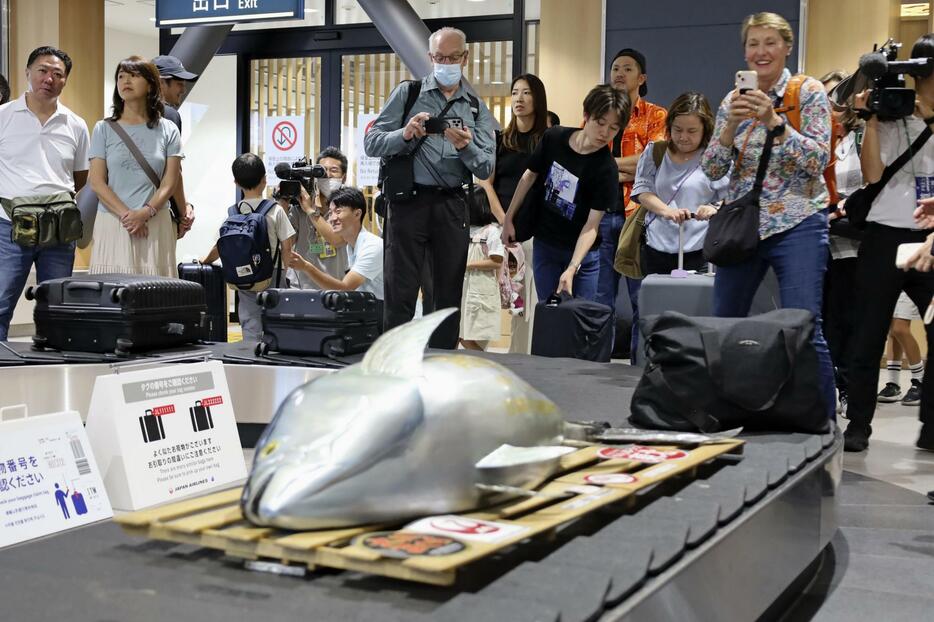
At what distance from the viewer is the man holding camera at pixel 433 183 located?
4582 mm

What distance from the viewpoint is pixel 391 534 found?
5.13ft

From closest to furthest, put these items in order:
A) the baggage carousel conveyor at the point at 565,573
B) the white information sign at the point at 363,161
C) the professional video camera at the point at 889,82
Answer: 1. the baggage carousel conveyor at the point at 565,573
2. the professional video camera at the point at 889,82
3. the white information sign at the point at 363,161

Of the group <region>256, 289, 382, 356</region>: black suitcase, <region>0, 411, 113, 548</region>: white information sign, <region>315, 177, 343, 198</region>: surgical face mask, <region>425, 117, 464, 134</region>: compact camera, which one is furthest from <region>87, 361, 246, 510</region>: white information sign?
<region>315, 177, 343, 198</region>: surgical face mask

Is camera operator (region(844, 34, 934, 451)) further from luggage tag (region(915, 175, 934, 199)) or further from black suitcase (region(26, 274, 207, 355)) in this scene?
black suitcase (region(26, 274, 207, 355))

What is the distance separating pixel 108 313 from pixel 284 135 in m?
7.10

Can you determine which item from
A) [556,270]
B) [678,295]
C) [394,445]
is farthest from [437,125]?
[394,445]

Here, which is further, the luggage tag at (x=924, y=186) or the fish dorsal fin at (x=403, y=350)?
the luggage tag at (x=924, y=186)

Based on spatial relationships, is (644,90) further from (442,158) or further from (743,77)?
(743,77)

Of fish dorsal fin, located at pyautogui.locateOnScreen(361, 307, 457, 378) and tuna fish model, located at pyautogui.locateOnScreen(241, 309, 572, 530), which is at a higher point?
fish dorsal fin, located at pyautogui.locateOnScreen(361, 307, 457, 378)

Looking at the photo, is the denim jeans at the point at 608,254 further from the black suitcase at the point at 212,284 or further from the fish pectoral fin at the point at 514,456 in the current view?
the fish pectoral fin at the point at 514,456

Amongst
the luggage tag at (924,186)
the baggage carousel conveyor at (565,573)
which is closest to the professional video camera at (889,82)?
the luggage tag at (924,186)

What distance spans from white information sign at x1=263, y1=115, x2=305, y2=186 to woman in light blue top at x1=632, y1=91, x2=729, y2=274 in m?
6.30

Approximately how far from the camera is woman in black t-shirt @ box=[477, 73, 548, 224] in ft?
18.2

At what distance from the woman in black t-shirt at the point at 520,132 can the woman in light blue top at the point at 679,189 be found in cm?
70
